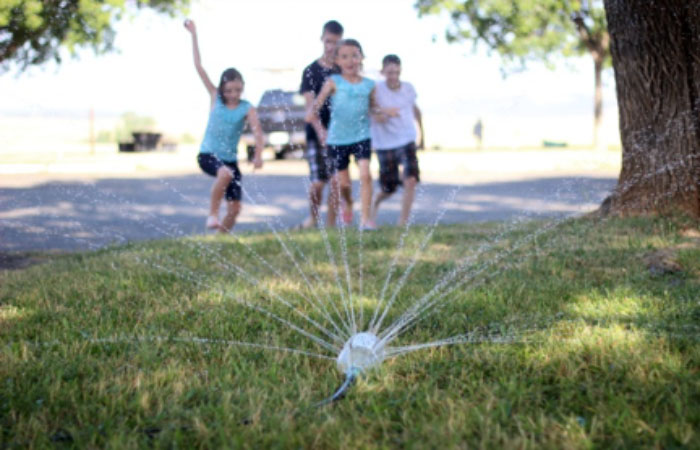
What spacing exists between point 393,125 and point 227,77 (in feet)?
4.78

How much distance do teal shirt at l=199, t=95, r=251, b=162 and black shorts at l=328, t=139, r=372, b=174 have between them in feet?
2.53

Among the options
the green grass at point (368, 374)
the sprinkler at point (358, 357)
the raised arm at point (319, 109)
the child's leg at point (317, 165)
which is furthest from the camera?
the child's leg at point (317, 165)

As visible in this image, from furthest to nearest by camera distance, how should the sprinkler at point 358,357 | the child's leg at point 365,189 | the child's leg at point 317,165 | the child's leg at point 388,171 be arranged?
the child's leg at point 388,171
the child's leg at point 317,165
the child's leg at point 365,189
the sprinkler at point 358,357

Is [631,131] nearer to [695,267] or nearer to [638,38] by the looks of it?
[638,38]

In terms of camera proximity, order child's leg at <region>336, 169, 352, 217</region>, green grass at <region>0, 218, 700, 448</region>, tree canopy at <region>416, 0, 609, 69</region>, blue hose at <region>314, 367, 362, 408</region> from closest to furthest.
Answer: green grass at <region>0, 218, 700, 448</region> < blue hose at <region>314, 367, 362, 408</region> < child's leg at <region>336, 169, 352, 217</region> < tree canopy at <region>416, 0, 609, 69</region>

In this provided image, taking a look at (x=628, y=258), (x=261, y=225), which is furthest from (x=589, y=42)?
(x=628, y=258)

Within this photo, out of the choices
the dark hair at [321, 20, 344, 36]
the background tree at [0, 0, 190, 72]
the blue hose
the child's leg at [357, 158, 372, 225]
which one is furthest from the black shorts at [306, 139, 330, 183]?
the background tree at [0, 0, 190, 72]

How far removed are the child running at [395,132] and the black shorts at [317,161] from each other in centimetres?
49

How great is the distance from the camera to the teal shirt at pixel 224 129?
591cm

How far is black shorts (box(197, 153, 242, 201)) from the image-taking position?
→ 594cm

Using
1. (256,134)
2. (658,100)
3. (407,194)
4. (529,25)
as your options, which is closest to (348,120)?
(256,134)

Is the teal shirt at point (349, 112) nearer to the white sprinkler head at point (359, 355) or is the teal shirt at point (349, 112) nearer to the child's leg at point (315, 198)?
the child's leg at point (315, 198)

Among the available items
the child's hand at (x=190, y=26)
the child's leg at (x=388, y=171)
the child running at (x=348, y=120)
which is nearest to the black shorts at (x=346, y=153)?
the child running at (x=348, y=120)

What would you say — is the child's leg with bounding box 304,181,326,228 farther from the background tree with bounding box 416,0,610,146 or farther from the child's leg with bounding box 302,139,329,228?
the background tree with bounding box 416,0,610,146
